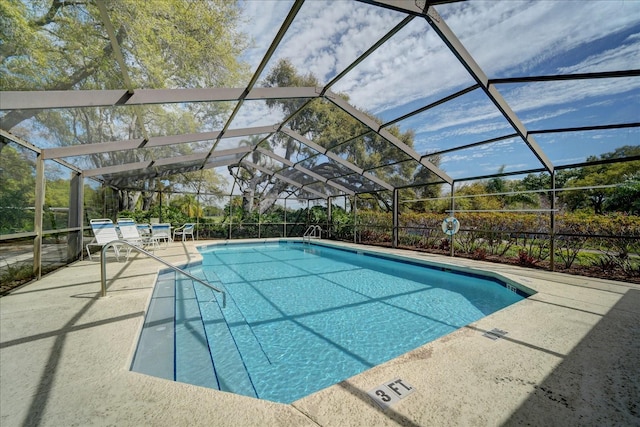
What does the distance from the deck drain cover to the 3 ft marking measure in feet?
4.31

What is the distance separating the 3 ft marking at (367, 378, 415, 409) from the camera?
1.62 metres

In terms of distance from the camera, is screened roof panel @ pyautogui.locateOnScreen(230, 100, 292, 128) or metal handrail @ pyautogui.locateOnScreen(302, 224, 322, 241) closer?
screened roof panel @ pyautogui.locateOnScreen(230, 100, 292, 128)

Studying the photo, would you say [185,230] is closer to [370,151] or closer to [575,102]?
[370,151]

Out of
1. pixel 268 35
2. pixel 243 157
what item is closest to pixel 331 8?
pixel 268 35

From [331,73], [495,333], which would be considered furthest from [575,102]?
[495,333]

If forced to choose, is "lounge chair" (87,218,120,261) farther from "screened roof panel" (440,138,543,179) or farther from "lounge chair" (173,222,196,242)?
"screened roof panel" (440,138,543,179)

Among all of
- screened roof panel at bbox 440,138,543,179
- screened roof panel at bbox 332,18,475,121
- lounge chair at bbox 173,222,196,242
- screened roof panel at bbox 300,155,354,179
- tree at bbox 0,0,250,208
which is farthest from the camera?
lounge chair at bbox 173,222,196,242

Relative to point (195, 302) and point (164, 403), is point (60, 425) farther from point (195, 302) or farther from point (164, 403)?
point (195, 302)

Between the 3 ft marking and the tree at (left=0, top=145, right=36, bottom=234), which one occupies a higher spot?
the tree at (left=0, top=145, right=36, bottom=234)

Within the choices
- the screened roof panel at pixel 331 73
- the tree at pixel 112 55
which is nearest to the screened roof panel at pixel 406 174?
the screened roof panel at pixel 331 73

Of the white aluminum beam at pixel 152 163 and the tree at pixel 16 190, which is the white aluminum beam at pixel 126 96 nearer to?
the tree at pixel 16 190

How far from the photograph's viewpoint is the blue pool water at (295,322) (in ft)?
8.56

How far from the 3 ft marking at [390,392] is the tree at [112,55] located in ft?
13.9

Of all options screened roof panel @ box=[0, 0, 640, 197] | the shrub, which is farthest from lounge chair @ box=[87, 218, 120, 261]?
the shrub
